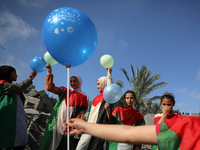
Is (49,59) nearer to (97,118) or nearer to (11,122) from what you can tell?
(11,122)

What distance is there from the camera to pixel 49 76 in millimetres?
2814

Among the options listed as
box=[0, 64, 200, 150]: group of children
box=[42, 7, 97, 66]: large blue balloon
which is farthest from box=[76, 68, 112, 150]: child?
box=[42, 7, 97, 66]: large blue balloon

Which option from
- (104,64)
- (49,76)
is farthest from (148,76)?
(49,76)

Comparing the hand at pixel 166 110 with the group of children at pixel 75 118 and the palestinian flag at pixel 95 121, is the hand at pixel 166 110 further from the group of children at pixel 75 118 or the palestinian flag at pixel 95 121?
the palestinian flag at pixel 95 121

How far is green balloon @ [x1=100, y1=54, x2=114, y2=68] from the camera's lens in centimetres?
331

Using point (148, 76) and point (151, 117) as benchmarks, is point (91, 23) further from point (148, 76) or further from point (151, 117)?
point (148, 76)

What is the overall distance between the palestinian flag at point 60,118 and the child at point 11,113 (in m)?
0.39

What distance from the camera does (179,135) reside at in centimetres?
84

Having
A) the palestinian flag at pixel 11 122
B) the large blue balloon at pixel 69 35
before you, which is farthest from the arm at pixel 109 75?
the palestinian flag at pixel 11 122

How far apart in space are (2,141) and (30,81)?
0.99m

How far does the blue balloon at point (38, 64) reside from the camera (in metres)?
2.90

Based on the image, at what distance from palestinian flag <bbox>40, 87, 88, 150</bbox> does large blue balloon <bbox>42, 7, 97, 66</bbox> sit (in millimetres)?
1204

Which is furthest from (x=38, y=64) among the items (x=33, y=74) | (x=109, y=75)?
(x=109, y=75)

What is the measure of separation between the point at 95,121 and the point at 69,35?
6.01 ft
